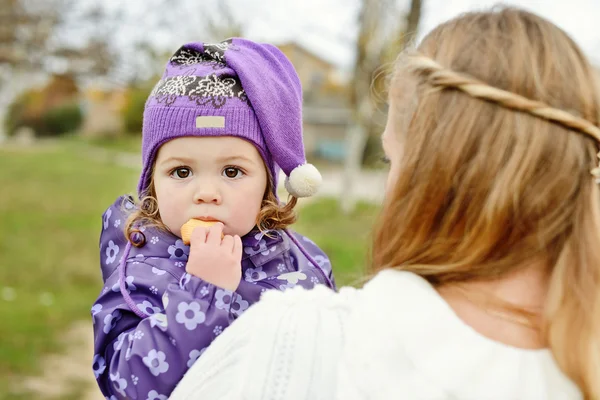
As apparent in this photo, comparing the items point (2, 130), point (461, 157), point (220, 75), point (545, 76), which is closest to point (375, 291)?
point (461, 157)

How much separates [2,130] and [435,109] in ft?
126

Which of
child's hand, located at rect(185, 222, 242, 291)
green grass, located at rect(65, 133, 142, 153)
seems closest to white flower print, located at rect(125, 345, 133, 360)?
child's hand, located at rect(185, 222, 242, 291)

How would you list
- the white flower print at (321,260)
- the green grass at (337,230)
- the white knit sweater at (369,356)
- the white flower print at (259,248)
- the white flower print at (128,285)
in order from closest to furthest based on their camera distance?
the white knit sweater at (369,356) < the white flower print at (128,285) < the white flower print at (259,248) < the white flower print at (321,260) < the green grass at (337,230)

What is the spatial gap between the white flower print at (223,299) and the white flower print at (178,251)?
11.4 inches

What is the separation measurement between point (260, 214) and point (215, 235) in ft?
0.92

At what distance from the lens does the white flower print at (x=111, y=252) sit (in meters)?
1.89

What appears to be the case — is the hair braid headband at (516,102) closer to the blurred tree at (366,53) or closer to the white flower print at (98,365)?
the white flower print at (98,365)

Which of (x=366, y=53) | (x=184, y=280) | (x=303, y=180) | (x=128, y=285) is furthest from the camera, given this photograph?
(x=366, y=53)

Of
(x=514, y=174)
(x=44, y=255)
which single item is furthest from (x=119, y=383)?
(x=44, y=255)

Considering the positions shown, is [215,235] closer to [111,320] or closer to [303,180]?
[111,320]

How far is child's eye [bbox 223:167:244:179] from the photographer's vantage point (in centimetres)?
181

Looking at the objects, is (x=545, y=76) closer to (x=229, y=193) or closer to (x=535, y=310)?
(x=535, y=310)

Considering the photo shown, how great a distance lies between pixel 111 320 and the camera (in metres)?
1.63

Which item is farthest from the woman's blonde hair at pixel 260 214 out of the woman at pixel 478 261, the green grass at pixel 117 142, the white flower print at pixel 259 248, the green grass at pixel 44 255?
the green grass at pixel 117 142
